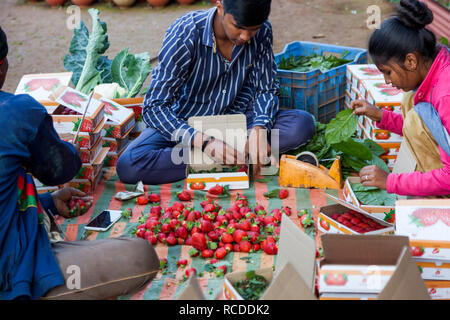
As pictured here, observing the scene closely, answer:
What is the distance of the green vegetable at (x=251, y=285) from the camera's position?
174 centimetres

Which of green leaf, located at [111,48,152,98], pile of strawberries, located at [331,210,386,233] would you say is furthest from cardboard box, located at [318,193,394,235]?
green leaf, located at [111,48,152,98]

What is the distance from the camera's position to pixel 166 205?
2.91m

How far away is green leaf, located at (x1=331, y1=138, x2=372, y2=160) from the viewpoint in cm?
291

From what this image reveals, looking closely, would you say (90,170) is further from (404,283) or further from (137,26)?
(137,26)

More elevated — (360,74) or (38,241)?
(360,74)

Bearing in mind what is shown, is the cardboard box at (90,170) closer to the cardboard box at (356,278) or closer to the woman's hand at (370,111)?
the woman's hand at (370,111)

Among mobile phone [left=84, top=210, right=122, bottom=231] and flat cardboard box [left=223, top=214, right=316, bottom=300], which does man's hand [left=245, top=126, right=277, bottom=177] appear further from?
flat cardboard box [left=223, top=214, right=316, bottom=300]

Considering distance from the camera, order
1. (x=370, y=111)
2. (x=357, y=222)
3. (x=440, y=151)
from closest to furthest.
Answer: (x=440, y=151)
(x=357, y=222)
(x=370, y=111)

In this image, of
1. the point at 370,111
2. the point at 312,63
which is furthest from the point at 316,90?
the point at 370,111

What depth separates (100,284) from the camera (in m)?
1.97

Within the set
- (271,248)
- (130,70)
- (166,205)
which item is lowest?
(166,205)

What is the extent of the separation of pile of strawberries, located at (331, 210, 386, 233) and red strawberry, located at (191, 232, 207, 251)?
0.66 m

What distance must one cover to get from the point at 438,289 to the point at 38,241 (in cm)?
161
